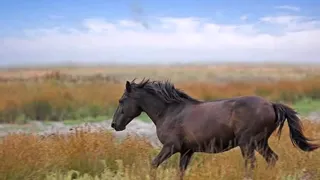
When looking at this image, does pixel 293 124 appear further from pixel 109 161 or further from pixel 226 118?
pixel 109 161

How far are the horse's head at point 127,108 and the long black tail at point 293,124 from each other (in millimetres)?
2119

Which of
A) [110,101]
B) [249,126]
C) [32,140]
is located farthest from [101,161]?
[110,101]

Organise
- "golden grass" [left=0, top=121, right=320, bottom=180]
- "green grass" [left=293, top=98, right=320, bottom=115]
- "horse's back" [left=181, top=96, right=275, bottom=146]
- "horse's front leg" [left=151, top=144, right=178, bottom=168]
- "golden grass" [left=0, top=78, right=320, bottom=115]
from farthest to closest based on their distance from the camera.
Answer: "golden grass" [left=0, top=78, right=320, bottom=115] < "green grass" [left=293, top=98, right=320, bottom=115] < "horse's front leg" [left=151, top=144, right=178, bottom=168] < "horse's back" [left=181, top=96, right=275, bottom=146] < "golden grass" [left=0, top=121, right=320, bottom=180]

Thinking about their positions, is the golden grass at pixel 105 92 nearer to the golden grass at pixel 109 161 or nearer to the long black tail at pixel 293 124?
the golden grass at pixel 109 161

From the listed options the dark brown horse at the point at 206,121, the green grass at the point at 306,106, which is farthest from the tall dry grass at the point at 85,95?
the dark brown horse at the point at 206,121

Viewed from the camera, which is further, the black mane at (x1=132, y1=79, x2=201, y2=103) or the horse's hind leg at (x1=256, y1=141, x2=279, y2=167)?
the black mane at (x1=132, y1=79, x2=201, y2=103)

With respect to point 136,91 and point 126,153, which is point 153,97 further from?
point 126,153

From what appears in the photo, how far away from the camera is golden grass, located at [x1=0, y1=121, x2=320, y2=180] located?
7926mm

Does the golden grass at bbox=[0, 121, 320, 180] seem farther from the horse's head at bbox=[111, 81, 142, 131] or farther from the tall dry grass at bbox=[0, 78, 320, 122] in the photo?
the tall dry grass at bbox=[0, 78, 320, 122]

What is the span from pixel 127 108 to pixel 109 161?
1.23 meters

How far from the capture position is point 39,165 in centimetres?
896

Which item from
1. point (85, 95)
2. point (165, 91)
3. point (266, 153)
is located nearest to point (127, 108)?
point (165, 91)

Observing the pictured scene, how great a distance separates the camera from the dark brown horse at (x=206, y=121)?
8289mm

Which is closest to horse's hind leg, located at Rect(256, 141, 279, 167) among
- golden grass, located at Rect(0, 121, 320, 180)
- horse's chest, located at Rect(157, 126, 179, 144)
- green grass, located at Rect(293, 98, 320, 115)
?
golden grass, located at Rect(0, 121, 320, 180)
